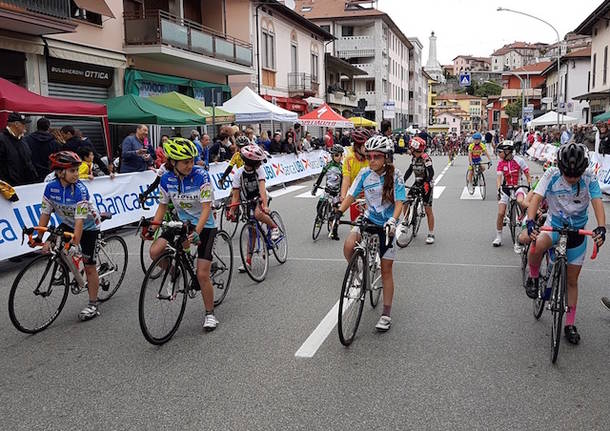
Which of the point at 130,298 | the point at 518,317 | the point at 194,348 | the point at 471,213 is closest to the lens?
the point at 194,348

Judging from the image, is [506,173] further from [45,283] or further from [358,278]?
[45,283]

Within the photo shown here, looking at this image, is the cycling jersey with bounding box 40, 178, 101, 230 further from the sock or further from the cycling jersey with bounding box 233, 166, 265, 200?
the sock

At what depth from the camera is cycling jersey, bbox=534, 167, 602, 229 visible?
529 centimetres

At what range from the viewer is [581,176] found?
5.26 m

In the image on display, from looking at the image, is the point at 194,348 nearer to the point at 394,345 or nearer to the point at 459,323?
the point at 394,345

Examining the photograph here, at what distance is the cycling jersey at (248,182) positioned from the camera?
802cm

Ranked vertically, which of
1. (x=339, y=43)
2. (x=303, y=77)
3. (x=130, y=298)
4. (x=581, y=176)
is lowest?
(x=130, y=298)

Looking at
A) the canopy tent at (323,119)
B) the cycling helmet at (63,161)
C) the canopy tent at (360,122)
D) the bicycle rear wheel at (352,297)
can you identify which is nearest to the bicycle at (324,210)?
the bicycle rear wheel at (352,297)

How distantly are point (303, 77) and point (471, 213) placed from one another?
89.9 feet

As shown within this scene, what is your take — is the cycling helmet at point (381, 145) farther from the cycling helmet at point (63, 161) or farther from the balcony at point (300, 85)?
the balcony at point (300, 85)

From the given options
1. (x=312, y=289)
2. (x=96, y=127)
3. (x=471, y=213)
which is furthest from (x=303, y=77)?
(x=312, y=289)

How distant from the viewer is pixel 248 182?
8.11m

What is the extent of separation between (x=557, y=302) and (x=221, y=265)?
3.44 m

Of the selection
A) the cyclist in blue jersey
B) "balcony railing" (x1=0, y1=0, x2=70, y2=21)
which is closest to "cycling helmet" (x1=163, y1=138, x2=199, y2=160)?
the cyclist in blue jersey
